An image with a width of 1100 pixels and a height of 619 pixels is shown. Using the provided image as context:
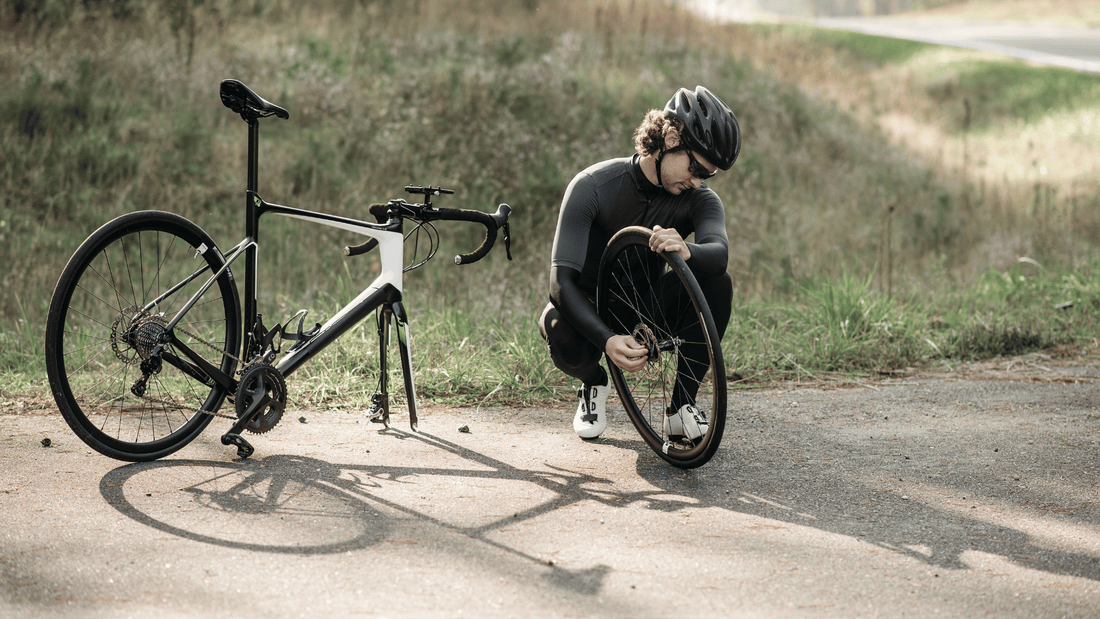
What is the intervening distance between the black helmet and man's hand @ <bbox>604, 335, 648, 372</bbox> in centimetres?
82

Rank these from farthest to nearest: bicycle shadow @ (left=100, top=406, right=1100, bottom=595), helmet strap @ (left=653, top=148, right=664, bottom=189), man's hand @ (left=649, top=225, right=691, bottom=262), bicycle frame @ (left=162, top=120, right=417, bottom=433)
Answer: helmet strap @ (left=653, top=148, right=664, bottom=189) → bicycle frame @ (left=162, top=120, right=417, bottom=433) → man's hand @ (left=649, top=225, right=691, bottom=262) → bicycle shadow @ (left=100, top=406, right=1100, bottom=595)

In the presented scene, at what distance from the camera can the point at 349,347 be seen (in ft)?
16.3

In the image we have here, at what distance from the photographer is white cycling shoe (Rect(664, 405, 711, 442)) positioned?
3.44 metres

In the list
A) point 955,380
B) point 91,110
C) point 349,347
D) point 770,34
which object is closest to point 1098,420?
point 955,380

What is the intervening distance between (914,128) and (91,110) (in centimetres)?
1122

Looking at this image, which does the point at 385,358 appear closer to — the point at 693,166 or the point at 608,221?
the point at 608,221

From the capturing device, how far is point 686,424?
11.4ft

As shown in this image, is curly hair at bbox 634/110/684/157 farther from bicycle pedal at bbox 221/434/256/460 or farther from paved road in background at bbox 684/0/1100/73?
paved road in background at bbox 684/0/1100/73

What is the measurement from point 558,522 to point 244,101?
6.79 ft

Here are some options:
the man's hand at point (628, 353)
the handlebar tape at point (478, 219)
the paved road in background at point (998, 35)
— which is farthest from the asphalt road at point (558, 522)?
the paved road in background at point (998, 35)

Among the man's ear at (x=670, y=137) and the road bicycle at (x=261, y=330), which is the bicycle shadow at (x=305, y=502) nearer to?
the road bicycle at (x=261, y=330)

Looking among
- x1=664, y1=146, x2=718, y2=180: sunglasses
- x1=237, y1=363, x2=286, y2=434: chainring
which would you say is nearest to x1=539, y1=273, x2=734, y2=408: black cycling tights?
x1=664, y1=146, x2=718, y2=180: sunglasses

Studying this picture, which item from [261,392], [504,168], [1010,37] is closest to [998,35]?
[1010,37]

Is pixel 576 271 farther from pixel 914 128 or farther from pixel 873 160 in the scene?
pixel 914 128
